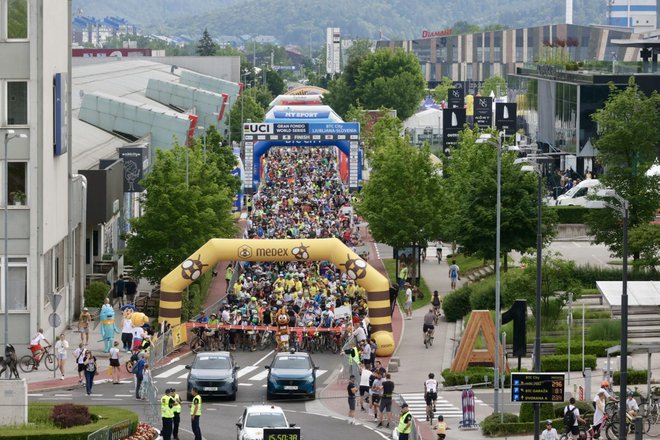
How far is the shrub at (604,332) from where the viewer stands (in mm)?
53625

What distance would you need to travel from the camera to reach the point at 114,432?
1431 inches

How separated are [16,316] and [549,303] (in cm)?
1830

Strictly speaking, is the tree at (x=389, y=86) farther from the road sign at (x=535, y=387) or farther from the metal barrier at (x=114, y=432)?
the metal barrier at (x=114, y=432)

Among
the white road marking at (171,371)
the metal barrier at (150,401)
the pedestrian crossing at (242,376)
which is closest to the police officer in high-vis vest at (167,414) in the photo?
the metal barrier at (150,401)

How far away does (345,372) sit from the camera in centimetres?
5003

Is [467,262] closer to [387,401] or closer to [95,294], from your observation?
[95,294]

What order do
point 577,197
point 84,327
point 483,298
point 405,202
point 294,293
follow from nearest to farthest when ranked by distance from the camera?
point 84,327
point 483,298
point 294,293
point 405,202
point 577,197

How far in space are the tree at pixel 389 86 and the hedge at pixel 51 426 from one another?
484 ft

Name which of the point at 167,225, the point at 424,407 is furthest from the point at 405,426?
the point at 167,225

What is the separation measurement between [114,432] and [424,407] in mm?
11422

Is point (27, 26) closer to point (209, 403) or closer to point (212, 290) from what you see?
point (209, 403)

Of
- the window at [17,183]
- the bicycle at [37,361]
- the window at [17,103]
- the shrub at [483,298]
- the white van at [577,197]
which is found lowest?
the bicycle at [37,361]

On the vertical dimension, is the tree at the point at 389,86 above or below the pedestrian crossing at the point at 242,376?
above

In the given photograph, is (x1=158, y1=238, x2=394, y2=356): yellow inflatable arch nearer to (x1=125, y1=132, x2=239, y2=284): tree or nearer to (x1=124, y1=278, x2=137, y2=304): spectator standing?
(x1=125, y1=132, x2=239, y2=284): tree
